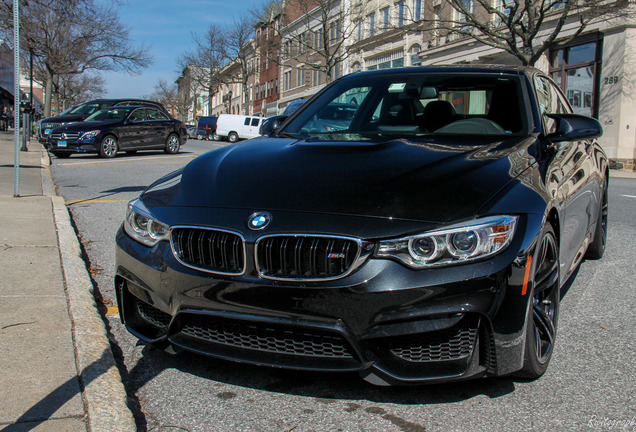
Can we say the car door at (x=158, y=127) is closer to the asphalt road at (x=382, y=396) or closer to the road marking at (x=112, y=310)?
the road marking at (x=112, y=310)

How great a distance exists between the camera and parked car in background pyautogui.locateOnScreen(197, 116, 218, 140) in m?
46.1

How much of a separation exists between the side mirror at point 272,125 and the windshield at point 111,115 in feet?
50.8

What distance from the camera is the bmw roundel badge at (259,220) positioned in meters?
2.55

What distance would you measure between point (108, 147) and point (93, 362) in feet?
54.3

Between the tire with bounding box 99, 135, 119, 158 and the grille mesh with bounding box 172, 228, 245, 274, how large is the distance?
16.6 metres

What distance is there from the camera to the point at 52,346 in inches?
122

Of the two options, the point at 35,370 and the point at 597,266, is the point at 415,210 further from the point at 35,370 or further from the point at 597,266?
the point at 597,266

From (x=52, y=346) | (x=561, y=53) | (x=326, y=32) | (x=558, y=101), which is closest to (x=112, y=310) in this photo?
(x=52, y=346)

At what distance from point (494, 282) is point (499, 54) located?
1061 inches

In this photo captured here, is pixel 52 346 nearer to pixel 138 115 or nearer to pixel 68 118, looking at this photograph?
pixel 138 115

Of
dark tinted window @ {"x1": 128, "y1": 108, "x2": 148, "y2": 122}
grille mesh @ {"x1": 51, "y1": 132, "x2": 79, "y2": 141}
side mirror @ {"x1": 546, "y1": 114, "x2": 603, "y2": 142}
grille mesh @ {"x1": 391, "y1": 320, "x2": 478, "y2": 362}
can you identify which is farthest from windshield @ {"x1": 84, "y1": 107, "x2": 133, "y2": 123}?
grille mesh @ {"x1": 391, "y1": 320, "x2": 478, "y2": 362}

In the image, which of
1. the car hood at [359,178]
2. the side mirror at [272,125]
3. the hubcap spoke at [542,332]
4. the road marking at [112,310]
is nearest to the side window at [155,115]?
the side mirror at [272,125]

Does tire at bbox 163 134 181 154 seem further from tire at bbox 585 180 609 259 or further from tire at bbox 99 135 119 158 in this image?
tire at bbox 585 180 609 259

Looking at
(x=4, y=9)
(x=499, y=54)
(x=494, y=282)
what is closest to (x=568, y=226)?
(x=494, y=282)
